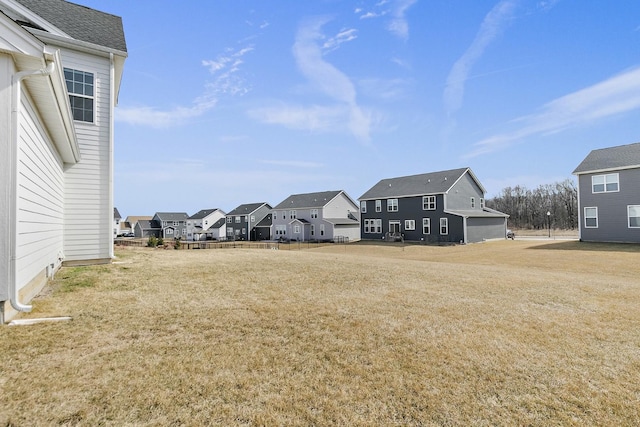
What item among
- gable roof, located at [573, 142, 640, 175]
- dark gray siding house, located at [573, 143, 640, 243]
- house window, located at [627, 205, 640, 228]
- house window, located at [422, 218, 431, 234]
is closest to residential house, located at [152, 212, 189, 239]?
house window, located at [422, 218, 431, 234]

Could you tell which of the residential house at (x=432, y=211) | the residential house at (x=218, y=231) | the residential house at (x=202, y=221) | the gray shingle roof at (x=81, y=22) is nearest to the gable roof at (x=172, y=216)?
the residential house at (x=202, y=221)

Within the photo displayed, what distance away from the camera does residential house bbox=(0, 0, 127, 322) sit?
4.88 meters

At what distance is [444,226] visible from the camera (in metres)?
36.0

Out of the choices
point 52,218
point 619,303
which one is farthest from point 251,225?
A: point 619,303

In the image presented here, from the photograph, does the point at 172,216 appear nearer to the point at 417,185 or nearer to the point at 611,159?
the point at 417,185

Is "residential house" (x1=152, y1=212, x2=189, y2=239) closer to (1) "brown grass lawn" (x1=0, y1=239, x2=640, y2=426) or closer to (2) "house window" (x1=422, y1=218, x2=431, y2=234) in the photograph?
(2) "house window" (x1=422, y1=218, x2=431, y2=234)

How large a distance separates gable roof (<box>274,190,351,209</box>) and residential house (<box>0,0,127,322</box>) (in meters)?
39.4

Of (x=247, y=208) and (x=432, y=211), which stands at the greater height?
(x=247, y=208)

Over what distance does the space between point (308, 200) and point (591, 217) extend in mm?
36042

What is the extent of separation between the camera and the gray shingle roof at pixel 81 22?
1060 cm

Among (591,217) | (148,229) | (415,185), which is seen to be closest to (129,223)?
(148,229)

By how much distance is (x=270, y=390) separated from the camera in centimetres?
360

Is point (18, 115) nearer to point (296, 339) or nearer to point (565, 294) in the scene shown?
point (296, 339)

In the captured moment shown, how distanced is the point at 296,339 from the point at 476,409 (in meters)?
2.64
